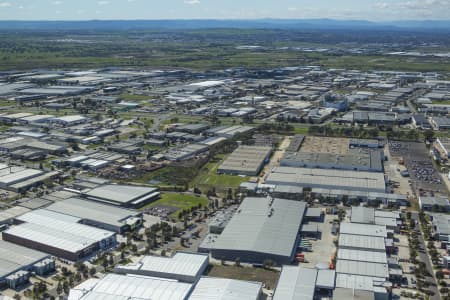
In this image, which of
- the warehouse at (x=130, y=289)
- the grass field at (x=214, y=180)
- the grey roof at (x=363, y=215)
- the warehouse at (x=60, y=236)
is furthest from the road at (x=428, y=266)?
the warehouse at (x=60, y=236)

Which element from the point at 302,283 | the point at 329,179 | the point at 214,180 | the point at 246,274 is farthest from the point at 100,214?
the point at 329,179

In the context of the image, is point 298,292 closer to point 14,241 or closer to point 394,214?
point 394,214

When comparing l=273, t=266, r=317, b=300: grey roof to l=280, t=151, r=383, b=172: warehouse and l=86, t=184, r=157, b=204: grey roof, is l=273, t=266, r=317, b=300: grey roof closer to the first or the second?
l=86, t=184, r=157, b=204: grey roof

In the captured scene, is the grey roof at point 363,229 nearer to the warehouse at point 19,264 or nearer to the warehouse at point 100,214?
the warehouse at point 100,214

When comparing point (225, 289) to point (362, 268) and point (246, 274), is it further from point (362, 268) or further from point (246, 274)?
point (362, 268)

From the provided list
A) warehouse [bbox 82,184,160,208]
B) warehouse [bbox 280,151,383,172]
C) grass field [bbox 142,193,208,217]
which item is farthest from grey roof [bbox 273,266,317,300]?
warehouse [bbox 280,151,383,172]

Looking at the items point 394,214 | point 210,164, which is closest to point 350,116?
point 210,164
